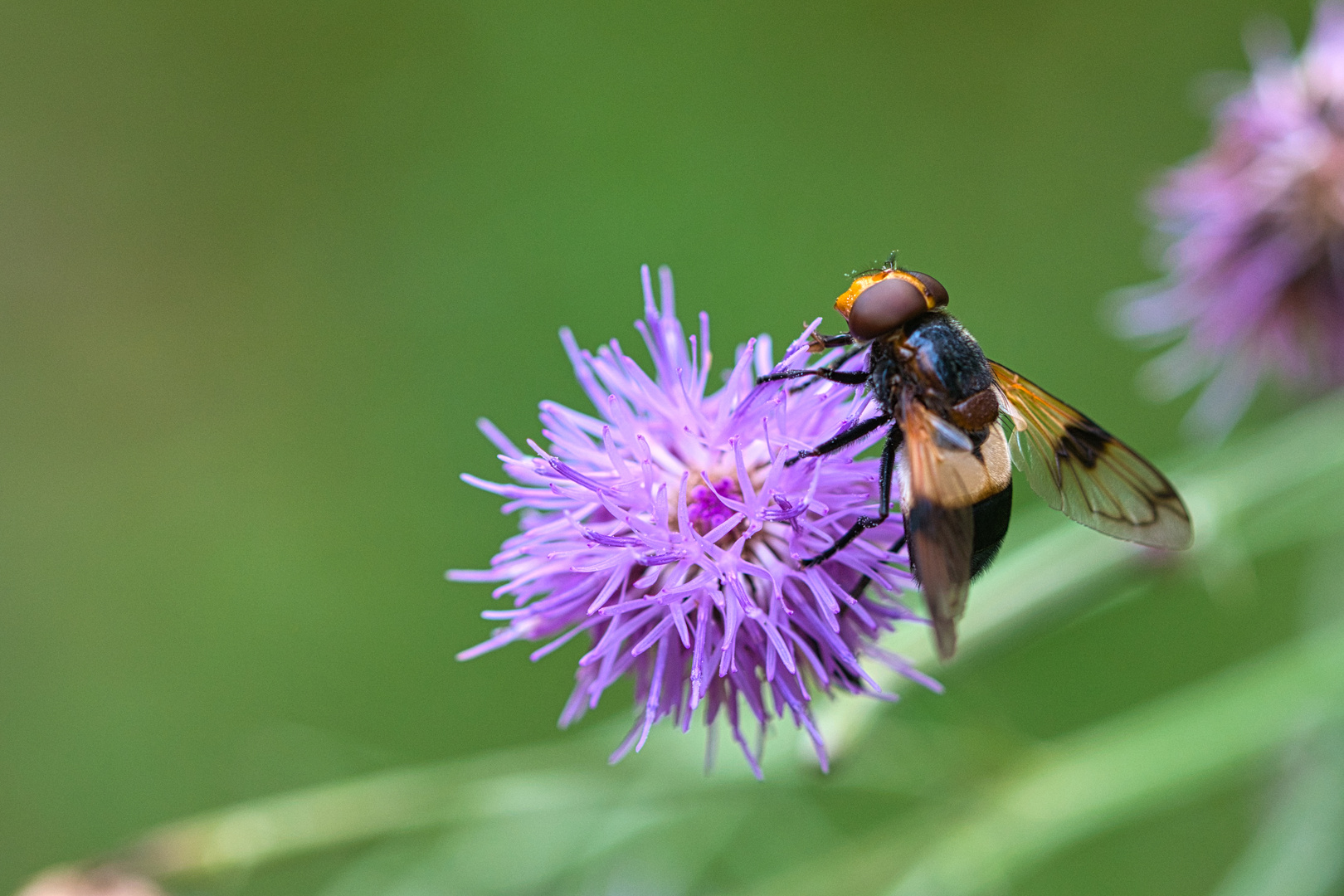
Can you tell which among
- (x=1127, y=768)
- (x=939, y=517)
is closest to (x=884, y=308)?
(x=939, y=517)

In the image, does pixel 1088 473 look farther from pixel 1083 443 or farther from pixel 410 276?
pixel 410 276

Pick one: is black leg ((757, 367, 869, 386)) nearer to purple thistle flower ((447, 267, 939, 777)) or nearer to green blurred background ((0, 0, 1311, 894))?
purple thistle flower ((447, 267, 939, 777))

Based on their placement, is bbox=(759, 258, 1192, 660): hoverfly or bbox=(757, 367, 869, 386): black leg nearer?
bbox=(759, 258, 1192, 660): hoverfly

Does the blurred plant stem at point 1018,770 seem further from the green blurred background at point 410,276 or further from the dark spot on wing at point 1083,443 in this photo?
the green blurred background at point 410,276

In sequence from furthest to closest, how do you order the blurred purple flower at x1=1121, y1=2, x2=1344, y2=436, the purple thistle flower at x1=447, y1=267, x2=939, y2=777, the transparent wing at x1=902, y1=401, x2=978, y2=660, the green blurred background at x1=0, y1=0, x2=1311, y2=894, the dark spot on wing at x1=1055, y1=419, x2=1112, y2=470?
the green blurred background at x1=0, y1=0, x2=1311, y2=894
the blurred purple flower at x1=1121, y1=2, x2=1344, y2=436
the dark spot on wing at x1=1055, y1=419, x2=1112, y2=470
the purple thistle flower at x1=447, y1=267, x2=939, y2=777
the transparent wing at x1=902, y1=401, x2=978, y2=660

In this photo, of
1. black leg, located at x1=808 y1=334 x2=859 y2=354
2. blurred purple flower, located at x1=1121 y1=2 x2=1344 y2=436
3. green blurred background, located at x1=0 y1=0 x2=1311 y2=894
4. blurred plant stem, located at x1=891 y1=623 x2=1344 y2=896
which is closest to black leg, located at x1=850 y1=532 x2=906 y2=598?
black leg, located at x1=808 y1=334 x2=859 y2=354

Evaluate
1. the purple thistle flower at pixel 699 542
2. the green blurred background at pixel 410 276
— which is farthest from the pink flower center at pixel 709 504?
the green blurred background at pixel 410 276

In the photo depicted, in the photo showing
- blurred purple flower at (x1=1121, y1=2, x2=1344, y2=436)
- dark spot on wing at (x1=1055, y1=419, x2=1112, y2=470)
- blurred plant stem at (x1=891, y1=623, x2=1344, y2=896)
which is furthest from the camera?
blurred purple flower at (x1=1121, y1=2, x2=1344, y2=436)
